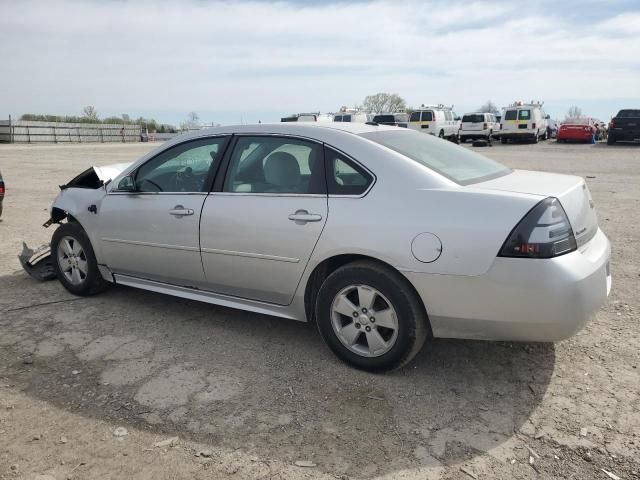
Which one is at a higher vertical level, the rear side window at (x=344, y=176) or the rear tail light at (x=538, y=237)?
the rear side window at (x=344, y=176)

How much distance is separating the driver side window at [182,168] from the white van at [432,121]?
1003 inches

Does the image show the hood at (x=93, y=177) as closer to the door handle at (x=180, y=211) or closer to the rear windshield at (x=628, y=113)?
the door handle at (x=180, y=211)

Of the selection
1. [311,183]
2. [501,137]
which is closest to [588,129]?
[501,137]

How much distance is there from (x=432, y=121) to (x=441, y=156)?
27.0 metres

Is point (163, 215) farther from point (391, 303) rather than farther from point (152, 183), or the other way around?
point (391, 303)

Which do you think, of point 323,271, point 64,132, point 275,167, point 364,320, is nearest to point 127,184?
point 275,167

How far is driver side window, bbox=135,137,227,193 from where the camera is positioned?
13.3 feet

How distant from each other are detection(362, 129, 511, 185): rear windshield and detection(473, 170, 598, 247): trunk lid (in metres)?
0.13

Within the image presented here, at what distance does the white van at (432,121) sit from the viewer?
29541 mm

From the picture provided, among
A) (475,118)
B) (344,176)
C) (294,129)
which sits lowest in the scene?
(344,176)

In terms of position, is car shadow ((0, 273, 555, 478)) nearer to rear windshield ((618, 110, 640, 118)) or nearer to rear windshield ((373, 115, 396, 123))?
rear windshield ((618, 110, 640, 118))

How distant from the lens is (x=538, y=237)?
2.83m

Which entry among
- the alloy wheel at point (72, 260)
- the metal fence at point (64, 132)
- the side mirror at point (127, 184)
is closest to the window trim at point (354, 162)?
the side mirror at point (127, 184)

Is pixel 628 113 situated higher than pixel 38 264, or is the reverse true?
pixel 628 113
